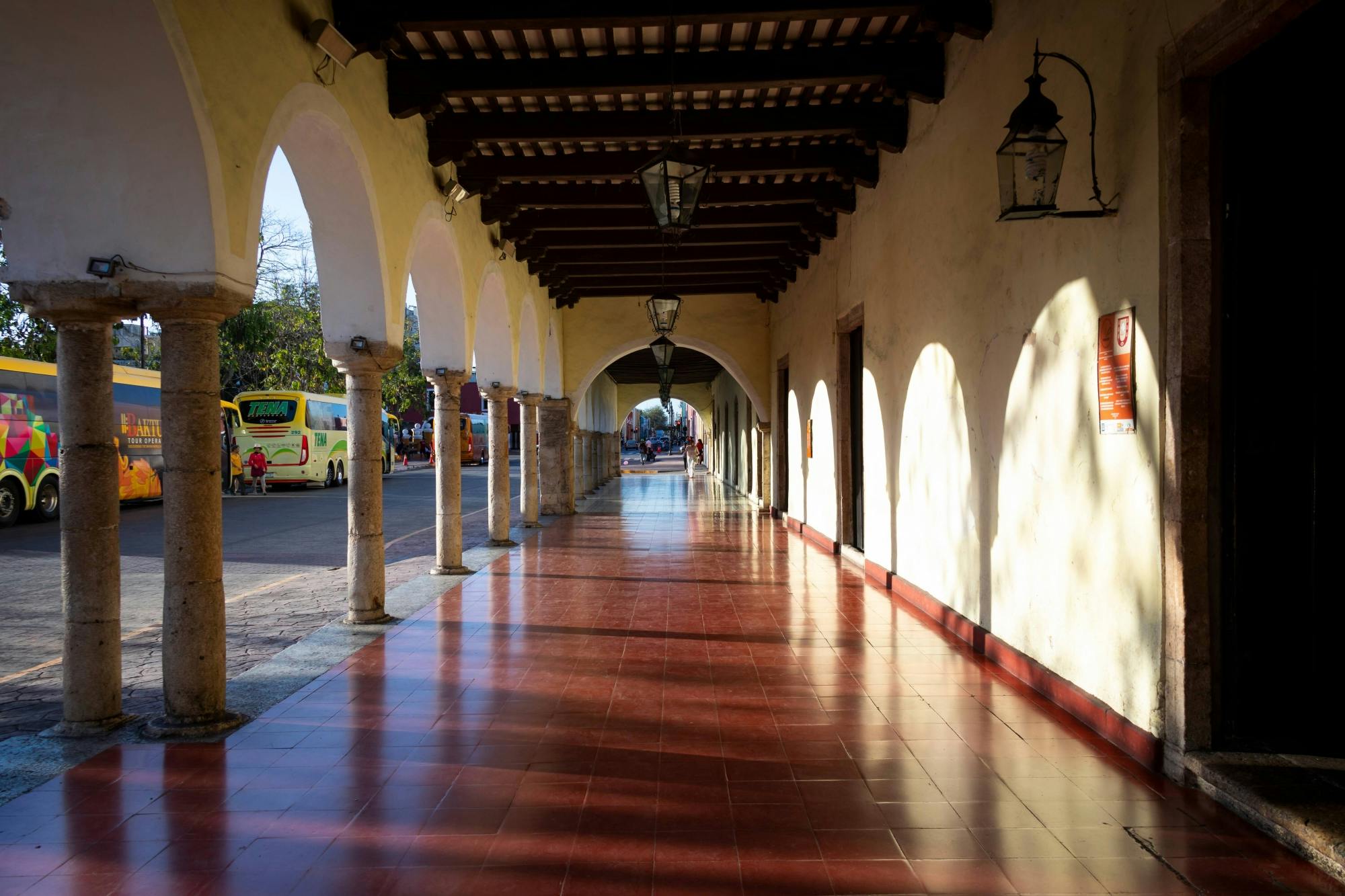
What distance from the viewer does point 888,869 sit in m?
2.97

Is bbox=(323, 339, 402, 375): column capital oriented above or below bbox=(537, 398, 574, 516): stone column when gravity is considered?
above

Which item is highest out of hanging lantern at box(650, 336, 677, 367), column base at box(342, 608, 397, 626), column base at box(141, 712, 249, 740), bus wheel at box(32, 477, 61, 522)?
hanging lantern at box(650, 336, 677, 367)

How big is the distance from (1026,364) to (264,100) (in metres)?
4.28

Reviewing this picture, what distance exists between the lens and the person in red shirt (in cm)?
2419

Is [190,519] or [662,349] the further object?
[662,349]

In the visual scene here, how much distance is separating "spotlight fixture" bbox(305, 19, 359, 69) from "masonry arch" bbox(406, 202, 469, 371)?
3.00m

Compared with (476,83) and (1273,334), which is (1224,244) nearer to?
(1273,334)

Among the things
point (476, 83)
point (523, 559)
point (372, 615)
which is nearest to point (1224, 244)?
point (476, 83)

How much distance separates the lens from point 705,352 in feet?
54.9

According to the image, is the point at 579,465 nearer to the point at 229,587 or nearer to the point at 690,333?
the point at 690,333

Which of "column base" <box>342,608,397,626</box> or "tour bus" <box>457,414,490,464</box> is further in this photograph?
"tour bus" <box>457,414,490,464</box>

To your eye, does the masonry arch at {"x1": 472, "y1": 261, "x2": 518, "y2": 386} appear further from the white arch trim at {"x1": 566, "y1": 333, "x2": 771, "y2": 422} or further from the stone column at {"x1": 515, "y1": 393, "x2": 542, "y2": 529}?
the white arch trim at {"x1": 566, "y1": 333, "x2": 771, "y2": 422}

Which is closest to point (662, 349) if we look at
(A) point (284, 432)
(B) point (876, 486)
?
(B) point (876, 486)

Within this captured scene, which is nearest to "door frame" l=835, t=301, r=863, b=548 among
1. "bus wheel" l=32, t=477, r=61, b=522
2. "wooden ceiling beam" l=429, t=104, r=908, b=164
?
"wooden ceiling beam" l=429, t=104, r=908, b=164
